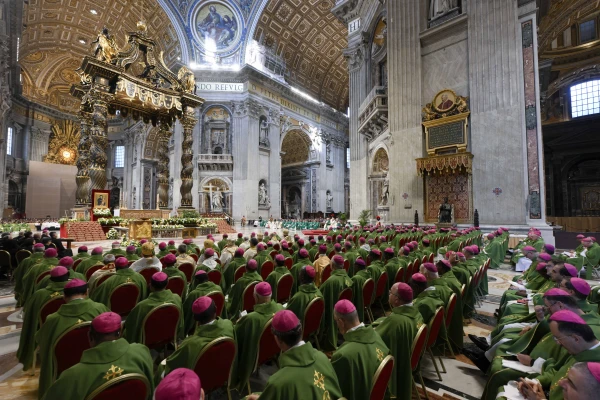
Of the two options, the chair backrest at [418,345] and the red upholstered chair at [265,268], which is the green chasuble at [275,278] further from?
the chair backrest at [418,345]

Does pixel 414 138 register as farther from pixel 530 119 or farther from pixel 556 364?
pixel 556 364

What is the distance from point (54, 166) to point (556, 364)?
36.6 metres

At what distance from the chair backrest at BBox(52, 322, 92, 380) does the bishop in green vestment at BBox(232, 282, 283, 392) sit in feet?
3.60

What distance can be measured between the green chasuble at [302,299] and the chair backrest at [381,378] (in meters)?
1.27

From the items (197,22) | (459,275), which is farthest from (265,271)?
(197,22)

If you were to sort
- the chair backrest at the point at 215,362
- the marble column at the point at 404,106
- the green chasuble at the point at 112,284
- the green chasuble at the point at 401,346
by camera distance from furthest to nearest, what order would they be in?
the marble column at the point at 404,106, the green chasuble at the point at 112,284, the green chasuble at the point at 401,346, the chair backrest at the point at 215,362

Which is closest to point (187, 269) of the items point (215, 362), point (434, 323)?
point (215, 362)

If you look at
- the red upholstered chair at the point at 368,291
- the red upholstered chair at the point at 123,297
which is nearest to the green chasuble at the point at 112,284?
the red upholstered chair at the point at 123,297

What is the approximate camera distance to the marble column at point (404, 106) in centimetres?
1395

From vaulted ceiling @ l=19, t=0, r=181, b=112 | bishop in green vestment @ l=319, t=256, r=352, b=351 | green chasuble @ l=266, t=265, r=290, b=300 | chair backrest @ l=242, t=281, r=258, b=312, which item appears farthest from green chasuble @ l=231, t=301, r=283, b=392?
vaulted ceiling @ l=19, t=0, r=181, b=112

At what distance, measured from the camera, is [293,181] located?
35.0m

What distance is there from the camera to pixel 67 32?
81.7ft

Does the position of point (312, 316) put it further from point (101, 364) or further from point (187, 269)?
point (187, 269)

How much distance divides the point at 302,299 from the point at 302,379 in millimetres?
1568
